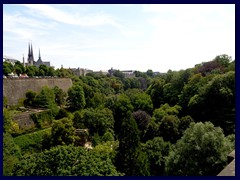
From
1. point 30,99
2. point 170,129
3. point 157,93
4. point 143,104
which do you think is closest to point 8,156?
point 170,129

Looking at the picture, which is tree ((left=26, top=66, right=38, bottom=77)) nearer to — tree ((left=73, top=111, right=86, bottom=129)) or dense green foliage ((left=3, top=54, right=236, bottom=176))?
dense green foliage ((left=3, top=54, right=236, bottom=176))

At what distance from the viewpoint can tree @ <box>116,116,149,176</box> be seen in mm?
10391

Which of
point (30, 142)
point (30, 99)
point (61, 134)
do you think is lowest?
point (30, 142)

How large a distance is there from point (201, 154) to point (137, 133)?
316 cm

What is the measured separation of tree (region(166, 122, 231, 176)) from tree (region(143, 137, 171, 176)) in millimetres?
3023

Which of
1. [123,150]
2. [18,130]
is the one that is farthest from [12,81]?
[123,150]

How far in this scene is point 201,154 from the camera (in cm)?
848

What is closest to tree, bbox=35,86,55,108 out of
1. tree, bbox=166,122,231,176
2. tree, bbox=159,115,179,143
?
tree, bbox=159,115,179,143

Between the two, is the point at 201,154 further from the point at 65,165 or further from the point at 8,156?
the point at 8,156

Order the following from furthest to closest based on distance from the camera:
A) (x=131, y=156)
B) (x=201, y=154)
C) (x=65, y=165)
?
(x=131, y=156) → (x=201, y=154) → (x=65, y=165)

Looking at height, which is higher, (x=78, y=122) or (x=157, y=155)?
(x=78, y=122)

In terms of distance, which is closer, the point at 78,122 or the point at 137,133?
the point at 137,133

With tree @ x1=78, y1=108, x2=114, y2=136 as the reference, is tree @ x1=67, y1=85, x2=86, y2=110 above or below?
above

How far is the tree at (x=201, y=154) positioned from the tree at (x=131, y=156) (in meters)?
1.48
